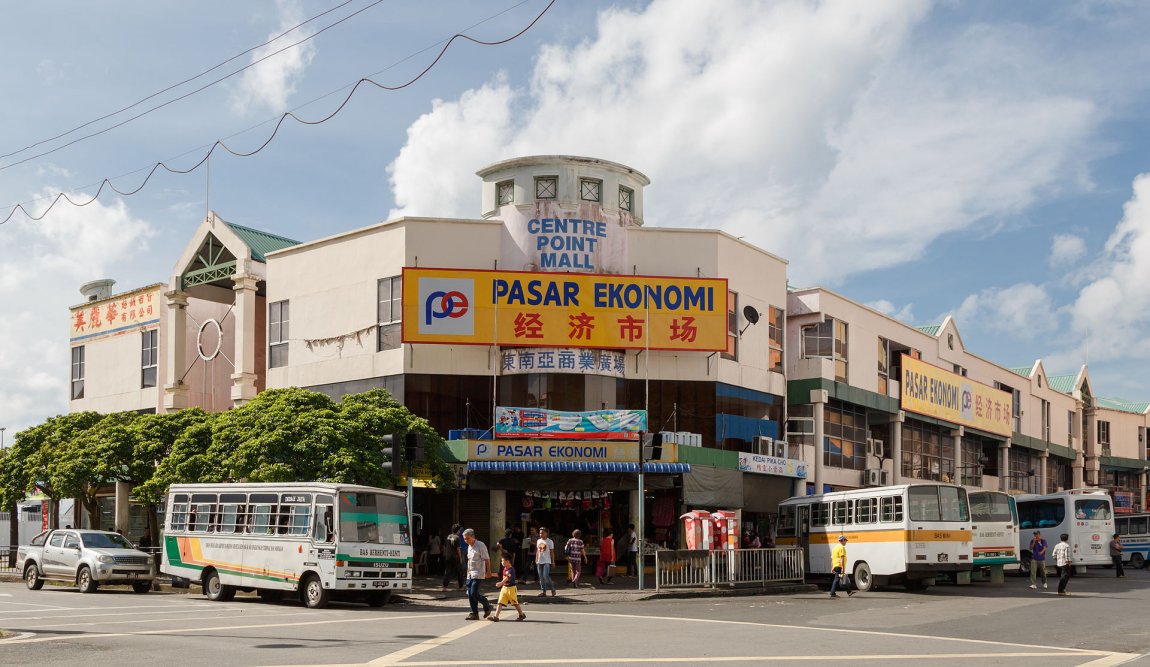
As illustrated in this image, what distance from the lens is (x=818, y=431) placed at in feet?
137

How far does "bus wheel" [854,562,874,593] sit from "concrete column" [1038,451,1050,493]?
38105 millimetres

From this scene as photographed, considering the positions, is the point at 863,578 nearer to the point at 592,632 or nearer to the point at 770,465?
the point at 770,465

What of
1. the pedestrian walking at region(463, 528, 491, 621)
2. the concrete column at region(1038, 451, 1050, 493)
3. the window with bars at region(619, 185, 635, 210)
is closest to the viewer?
the pedestrian walking at region(463, 528, 491, 621)

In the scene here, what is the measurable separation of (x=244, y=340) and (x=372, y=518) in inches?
714

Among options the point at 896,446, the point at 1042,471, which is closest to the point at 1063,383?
the point at 1042,471

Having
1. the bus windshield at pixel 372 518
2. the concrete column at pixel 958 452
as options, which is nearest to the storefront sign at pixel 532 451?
the bus windshield at pixel 372 518

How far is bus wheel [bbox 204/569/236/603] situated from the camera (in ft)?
86.8

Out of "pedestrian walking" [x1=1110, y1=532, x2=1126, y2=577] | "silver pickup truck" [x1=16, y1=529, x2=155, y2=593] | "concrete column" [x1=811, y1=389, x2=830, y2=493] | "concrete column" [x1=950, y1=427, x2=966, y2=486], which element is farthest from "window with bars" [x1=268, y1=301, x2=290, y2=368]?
"concrete column" [x1=950, y1=427, x2=966, y2=486]

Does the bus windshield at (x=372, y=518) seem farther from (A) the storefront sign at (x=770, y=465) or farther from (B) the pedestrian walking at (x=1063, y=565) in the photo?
(B) the pedestrian walking at (x=1063, y=565)

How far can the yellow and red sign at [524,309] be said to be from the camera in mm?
35188

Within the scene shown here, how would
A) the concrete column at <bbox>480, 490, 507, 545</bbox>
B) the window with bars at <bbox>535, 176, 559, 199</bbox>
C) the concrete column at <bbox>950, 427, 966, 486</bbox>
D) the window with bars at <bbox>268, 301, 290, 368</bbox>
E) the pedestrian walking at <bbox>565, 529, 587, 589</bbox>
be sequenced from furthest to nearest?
the concrete column at <bbox>950, 427, 966, 486</bbox> → the window with bars at <bbox>268, 301, 290, 368</bbox> → the window with bars at <bbox>535, 176, 559, 199</bbox> → the concrete column at <bbox>480, 490, 507, 545</bbox> → the pedestrian walking at <bbox>565, 529, 587, 589</bbox>

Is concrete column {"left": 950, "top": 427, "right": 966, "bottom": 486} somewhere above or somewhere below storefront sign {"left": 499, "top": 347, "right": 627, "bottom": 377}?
below

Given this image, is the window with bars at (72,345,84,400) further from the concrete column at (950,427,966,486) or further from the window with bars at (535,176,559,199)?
the concrete column at (950,427,966,486)

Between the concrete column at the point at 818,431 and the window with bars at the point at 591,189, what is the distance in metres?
11.1
